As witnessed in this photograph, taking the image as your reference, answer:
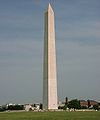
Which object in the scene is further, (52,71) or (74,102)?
(74,102)

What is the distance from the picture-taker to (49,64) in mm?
49625

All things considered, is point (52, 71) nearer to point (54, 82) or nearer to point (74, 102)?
point (54, 82)

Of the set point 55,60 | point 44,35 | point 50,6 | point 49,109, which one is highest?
point 50,6

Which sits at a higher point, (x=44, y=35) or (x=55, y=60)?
(x=44, y=35)

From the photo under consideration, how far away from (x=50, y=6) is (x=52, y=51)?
6.98 meters

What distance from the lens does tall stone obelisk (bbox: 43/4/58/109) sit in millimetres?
49719

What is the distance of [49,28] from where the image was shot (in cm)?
4969

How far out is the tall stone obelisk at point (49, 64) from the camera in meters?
49.7

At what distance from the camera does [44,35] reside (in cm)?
5066

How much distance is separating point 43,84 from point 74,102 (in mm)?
41855

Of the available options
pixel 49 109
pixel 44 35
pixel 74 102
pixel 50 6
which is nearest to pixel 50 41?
pixel 44 35

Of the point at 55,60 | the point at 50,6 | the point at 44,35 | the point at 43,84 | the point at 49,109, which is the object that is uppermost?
the point at 50,6

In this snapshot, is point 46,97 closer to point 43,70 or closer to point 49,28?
point 43,70

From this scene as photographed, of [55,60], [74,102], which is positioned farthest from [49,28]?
[74,102]
